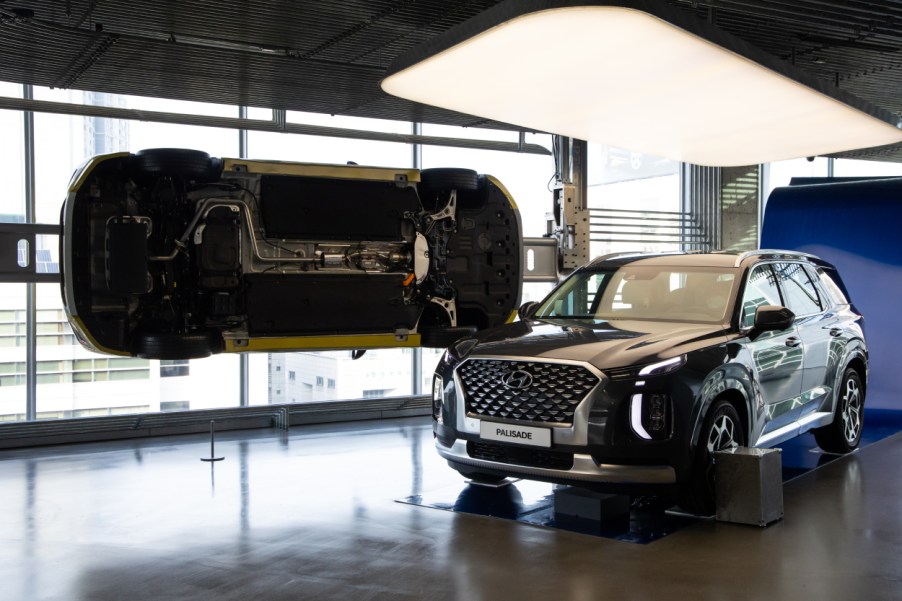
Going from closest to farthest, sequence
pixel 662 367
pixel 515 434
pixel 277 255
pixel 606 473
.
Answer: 1. pixel 606 473
2. pixel 662 367
3. pixel 515 434
4. pixel 277 255

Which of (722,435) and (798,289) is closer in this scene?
(722,435)

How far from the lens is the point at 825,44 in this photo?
8.45m

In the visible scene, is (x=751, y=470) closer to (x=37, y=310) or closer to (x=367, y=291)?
(x=367, y=291)

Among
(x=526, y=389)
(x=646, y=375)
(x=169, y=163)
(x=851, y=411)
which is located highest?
(x=169, y=163)

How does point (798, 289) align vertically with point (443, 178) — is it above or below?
below

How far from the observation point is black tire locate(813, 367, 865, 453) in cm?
740

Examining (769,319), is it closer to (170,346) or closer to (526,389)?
(526,389)

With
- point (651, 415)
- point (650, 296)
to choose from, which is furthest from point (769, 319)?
point (651, 415)

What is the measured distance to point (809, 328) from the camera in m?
6.89

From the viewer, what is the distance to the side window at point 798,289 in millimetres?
6875

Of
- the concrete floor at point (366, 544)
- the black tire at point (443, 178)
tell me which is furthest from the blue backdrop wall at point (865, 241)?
the black tire at point (443, 178)

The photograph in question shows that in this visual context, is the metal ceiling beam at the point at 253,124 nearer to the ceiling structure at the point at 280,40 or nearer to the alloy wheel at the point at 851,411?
the ceiling structure at the point at 280,40

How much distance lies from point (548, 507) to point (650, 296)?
1663mm

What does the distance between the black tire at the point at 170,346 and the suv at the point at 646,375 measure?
215 centimetres
